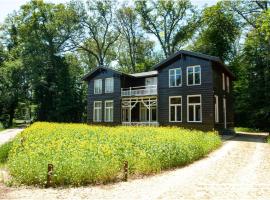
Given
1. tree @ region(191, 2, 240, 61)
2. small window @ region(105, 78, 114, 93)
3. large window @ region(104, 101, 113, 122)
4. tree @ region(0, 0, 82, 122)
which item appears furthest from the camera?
tree @ region(0, 0, 82, 122)

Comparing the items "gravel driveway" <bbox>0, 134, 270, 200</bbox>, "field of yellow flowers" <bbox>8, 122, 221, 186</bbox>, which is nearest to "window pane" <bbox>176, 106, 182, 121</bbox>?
"field of yellow flowers" <bbox>8, 122, 221, 186</bbox>

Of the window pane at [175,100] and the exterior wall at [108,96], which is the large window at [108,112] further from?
the window pane at [175,100]

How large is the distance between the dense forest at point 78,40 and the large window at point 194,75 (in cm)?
1563

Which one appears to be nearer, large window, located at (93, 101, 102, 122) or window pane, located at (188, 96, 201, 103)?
window pane, located at (188, 96, 201, 103)

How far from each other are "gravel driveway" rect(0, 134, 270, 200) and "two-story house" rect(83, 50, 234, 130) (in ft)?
44.6

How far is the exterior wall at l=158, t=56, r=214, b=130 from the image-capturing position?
24.7 m

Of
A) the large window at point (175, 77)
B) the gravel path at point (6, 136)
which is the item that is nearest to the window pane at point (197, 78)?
the large window at point (175, 77)

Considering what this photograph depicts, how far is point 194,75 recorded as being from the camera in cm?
2602

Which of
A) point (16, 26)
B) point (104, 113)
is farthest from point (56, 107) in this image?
point (16, 26)

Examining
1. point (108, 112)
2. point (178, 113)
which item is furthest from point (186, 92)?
point (108, 112)

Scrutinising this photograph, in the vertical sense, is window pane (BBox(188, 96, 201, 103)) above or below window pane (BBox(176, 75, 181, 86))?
below

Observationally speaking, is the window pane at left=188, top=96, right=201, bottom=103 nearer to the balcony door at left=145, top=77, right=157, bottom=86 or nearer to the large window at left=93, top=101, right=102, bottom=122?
the balcony door at left=145, top=77, right=157, bottom=86

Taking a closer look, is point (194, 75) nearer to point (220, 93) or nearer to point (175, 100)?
point (175, 100)

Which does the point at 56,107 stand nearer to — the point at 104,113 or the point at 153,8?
the point at 104,113
